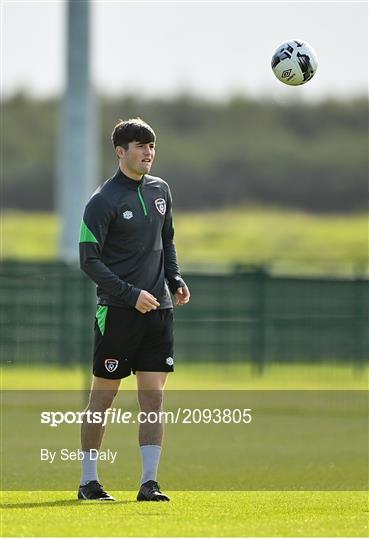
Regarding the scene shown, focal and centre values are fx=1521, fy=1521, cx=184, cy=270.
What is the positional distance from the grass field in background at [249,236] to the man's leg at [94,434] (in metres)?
39.1

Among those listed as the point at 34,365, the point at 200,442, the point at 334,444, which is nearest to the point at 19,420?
the point at 200,442

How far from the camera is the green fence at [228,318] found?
20.6 m

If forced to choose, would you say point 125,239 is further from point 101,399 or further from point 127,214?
point 101,399

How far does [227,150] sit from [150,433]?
195ft

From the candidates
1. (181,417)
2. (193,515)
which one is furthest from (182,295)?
(181,417)

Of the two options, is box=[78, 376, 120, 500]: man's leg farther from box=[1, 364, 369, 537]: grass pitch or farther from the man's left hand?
the man's left hand

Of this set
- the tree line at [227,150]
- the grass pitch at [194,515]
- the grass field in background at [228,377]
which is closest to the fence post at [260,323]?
the grass field in background at [228,377]

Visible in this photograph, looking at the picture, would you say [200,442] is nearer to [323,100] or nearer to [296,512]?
[296,512]

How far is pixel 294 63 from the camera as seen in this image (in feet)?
32.0

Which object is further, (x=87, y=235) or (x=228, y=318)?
(x=228, y=318)

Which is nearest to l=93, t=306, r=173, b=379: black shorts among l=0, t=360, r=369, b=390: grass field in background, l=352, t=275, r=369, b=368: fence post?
l=0, t=360, r=369, b=390: grass field in background

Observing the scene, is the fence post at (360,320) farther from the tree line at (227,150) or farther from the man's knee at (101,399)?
the tree line at (227,150)

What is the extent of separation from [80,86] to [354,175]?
43.0 meters

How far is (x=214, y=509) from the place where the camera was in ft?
27.6
